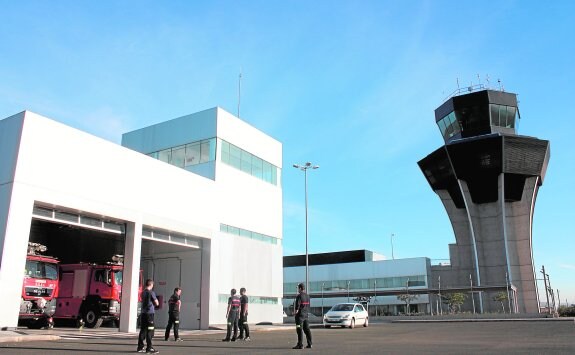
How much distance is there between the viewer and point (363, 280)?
244 ft

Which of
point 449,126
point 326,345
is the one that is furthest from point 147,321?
point 449,126

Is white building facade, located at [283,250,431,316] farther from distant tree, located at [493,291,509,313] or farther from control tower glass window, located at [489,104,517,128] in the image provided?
control tower glass window, located at [489,104,517,128]

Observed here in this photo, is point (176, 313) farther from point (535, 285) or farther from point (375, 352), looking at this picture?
point (535, 285)

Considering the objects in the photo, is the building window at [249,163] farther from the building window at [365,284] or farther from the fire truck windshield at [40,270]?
the building window at [365,284]

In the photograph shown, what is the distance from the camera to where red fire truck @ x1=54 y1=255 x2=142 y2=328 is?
2239 cm

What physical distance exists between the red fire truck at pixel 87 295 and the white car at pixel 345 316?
11.2 meters

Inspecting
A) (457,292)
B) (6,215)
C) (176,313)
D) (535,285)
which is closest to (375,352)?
(176,313)

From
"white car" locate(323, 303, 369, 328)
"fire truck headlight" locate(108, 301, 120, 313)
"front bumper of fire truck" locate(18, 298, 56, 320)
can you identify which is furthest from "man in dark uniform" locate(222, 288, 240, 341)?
"white car" locate(323, 303, 369, 328)

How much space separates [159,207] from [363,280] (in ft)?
186

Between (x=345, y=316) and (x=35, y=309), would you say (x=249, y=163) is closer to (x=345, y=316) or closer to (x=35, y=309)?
(x=345, y=316)

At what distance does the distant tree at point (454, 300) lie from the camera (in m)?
53.8

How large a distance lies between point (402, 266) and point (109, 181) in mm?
57169

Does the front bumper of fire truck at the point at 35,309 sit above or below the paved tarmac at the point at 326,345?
above

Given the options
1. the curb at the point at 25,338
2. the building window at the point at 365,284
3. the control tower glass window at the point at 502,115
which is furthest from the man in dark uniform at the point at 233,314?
the building window at the point at 365,284
